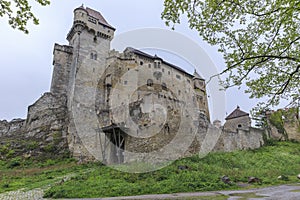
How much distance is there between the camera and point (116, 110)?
20.7m

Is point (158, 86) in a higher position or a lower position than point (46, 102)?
higher

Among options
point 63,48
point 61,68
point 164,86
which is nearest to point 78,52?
point 63,48

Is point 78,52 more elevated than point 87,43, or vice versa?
point 87,43

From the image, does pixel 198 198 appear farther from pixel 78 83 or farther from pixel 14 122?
pixel 14 122

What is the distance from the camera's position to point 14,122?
31.9m

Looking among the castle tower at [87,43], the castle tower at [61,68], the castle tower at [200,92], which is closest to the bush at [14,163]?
the castle tower at [87,43]

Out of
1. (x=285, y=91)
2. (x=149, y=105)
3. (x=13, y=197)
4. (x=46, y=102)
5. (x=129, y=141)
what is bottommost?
(x=13, y=197)

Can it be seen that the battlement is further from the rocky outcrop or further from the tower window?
the rocky outcrop

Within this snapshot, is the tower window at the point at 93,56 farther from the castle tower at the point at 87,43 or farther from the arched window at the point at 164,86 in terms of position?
the arched window at the point at 164,86

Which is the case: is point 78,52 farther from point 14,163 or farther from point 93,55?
point 14,163

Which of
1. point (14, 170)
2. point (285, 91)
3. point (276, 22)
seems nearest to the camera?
point (276, 22)

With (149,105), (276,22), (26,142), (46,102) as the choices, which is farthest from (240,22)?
(46,102)

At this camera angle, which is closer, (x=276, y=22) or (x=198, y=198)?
(x=276, y=22)

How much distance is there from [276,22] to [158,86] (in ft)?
124
